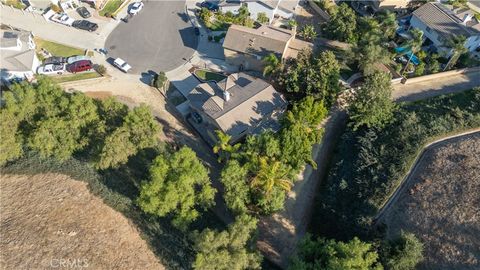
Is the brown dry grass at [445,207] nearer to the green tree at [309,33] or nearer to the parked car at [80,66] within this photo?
the green tree at [309,33]

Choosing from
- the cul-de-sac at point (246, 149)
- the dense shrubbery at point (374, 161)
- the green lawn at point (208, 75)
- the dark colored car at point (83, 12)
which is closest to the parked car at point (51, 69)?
the cul-de-sac at point (246, 149)

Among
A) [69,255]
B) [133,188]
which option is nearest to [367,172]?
[133,188]

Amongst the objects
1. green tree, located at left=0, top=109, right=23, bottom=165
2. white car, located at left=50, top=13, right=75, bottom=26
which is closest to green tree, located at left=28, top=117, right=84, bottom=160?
green tree, located at left=0, top=109, right=23, bottom=165

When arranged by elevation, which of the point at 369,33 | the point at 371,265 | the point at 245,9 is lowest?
the point at 371,265

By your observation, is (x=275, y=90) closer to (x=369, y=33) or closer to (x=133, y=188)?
(x=369, y=33)

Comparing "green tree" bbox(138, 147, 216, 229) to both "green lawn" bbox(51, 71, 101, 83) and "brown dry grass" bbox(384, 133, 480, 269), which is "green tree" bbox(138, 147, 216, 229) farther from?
"green lawn" bbox(51, 71, 101, 83)
